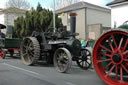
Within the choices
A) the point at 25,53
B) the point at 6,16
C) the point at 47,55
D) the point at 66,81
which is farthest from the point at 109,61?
the point at 6,16

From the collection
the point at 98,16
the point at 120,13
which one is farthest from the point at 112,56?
the point at 98,16

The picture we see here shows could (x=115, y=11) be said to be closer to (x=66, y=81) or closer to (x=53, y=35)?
(x=53, y=35)

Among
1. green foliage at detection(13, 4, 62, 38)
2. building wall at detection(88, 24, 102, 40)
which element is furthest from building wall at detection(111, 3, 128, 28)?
green foliage at detection(13, 4, 62, 38)

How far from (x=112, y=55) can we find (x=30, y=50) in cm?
496

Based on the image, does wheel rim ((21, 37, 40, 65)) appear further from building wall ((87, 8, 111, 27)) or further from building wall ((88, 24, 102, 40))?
building wall ((87, 8, 111, 27))

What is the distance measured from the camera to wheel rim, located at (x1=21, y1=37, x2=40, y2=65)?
8.27 meters

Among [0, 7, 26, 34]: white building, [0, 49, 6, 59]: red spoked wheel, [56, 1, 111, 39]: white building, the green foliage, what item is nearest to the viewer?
[0, 49, 6, 59]: red spoked wheel

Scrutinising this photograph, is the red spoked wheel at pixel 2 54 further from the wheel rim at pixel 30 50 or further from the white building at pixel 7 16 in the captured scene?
the white building at pixel 7 16

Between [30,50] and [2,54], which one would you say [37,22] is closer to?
[2,54]

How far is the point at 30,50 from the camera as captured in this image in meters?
8.84

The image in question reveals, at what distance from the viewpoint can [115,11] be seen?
15.1 metres

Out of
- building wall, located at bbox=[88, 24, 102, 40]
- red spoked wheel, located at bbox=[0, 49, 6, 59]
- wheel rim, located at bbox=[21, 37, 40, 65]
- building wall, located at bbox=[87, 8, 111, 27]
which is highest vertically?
building wall, located at bbox=[87, 8, 111, 27]

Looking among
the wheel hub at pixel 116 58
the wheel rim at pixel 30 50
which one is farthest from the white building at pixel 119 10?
the wheel hub at pixel 116 58

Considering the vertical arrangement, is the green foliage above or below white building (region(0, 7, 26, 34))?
below
